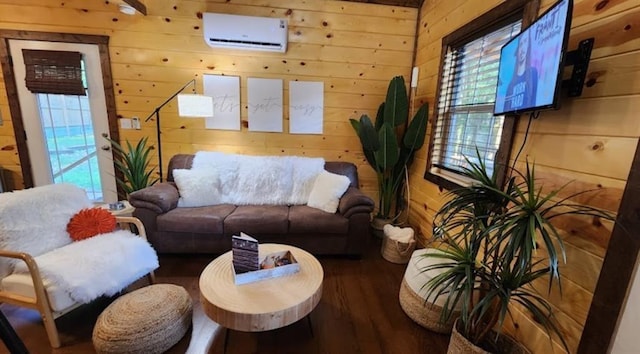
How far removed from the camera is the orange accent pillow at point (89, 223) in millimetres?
1853

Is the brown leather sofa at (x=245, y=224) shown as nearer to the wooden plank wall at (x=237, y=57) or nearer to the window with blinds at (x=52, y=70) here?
the wooden plank wall at (x=237, y=57)

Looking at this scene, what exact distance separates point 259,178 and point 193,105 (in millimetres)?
948

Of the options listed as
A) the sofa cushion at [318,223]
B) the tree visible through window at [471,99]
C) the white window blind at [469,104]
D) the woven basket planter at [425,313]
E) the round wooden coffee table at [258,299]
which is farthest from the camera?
the sofa cushion at [318,223]

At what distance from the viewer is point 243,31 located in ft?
9.42

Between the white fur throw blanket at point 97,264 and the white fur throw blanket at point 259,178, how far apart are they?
959 mm

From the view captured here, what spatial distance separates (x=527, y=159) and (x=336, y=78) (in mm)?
2176

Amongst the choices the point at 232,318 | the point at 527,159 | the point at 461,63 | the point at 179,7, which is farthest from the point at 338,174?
the point at 179,7

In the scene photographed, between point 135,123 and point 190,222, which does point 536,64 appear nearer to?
point 190,222

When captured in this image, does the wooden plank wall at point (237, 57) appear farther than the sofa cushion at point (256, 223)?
Yes

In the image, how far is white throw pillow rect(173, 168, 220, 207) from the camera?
8.61 ft

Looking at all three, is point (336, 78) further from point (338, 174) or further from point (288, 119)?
point (338, 174)

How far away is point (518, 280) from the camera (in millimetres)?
1192

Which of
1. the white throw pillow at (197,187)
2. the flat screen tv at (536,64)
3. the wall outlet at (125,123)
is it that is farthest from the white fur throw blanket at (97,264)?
the flat screen tv at (536,64)

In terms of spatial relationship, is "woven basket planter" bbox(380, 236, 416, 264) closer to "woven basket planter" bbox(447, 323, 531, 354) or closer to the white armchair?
"woven basket planter" bbox(447, 323, 531, 354)
